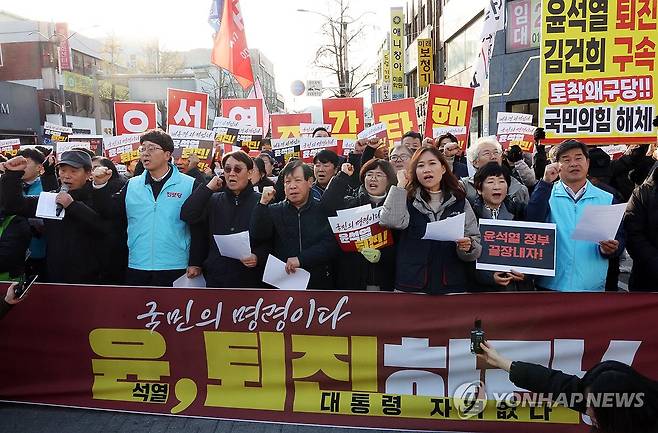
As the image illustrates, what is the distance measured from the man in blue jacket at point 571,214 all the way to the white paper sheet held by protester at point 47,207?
3.49m

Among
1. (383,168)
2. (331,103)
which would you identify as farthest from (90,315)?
(331,103)

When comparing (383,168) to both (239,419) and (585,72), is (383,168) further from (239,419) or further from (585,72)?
(585,72)

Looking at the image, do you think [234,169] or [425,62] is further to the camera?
[425,62]

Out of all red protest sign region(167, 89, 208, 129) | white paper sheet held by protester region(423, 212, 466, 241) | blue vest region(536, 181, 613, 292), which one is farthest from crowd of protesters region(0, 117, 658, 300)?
red protest sign region(167, 89, 208, 129)

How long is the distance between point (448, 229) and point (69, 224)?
2.91 meters

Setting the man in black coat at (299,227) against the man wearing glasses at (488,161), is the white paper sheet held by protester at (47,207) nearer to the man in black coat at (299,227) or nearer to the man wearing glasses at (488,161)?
the man in black coat at (299,227)

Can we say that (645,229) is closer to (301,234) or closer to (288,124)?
(301,234)

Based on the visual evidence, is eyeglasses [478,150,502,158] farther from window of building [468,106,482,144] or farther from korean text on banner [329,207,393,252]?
window of building [468,106,482,144]

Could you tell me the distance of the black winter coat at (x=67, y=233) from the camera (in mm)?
4277

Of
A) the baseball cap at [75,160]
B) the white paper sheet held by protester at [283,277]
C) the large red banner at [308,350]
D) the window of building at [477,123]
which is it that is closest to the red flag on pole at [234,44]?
the baseball cap at [75,160]

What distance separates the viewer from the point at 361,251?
4047 millimetres

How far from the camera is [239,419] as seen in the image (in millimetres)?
3838

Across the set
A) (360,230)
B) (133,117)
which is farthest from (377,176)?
(133,117)

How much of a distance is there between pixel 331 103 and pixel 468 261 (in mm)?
6957
